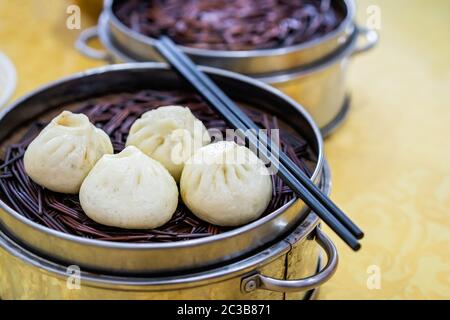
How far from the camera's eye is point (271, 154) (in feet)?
4.49

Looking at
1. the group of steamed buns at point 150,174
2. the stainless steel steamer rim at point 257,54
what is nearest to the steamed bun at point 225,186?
the group of steamed buns at point 150,174

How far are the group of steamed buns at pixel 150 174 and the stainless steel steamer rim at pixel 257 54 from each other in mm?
652

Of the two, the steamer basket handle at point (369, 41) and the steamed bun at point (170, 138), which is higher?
the steamer basket handle at point (369, 41)

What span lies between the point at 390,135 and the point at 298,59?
52 centimetres

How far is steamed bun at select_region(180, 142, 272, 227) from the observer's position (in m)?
1.24

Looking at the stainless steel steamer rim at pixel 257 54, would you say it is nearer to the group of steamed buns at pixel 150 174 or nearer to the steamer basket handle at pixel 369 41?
the steamer basket handle at pixel 369 41

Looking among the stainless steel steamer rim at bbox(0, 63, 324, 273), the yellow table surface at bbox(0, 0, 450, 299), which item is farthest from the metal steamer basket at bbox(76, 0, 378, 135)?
the stainless steel steamer rim at bbox(0, 63, 324, 273)

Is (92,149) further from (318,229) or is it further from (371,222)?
(371,222)

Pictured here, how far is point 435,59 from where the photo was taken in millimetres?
2684

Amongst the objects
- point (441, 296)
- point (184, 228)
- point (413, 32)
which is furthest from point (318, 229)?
point (413, 32)

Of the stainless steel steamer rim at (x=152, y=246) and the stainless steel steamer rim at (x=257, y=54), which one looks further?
the stainless steel steamer rim at (x=257, y=54)

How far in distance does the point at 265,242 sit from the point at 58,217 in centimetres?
46

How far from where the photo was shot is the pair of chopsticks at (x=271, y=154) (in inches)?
47.1

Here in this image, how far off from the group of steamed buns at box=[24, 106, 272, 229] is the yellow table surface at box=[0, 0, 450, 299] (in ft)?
1.77
